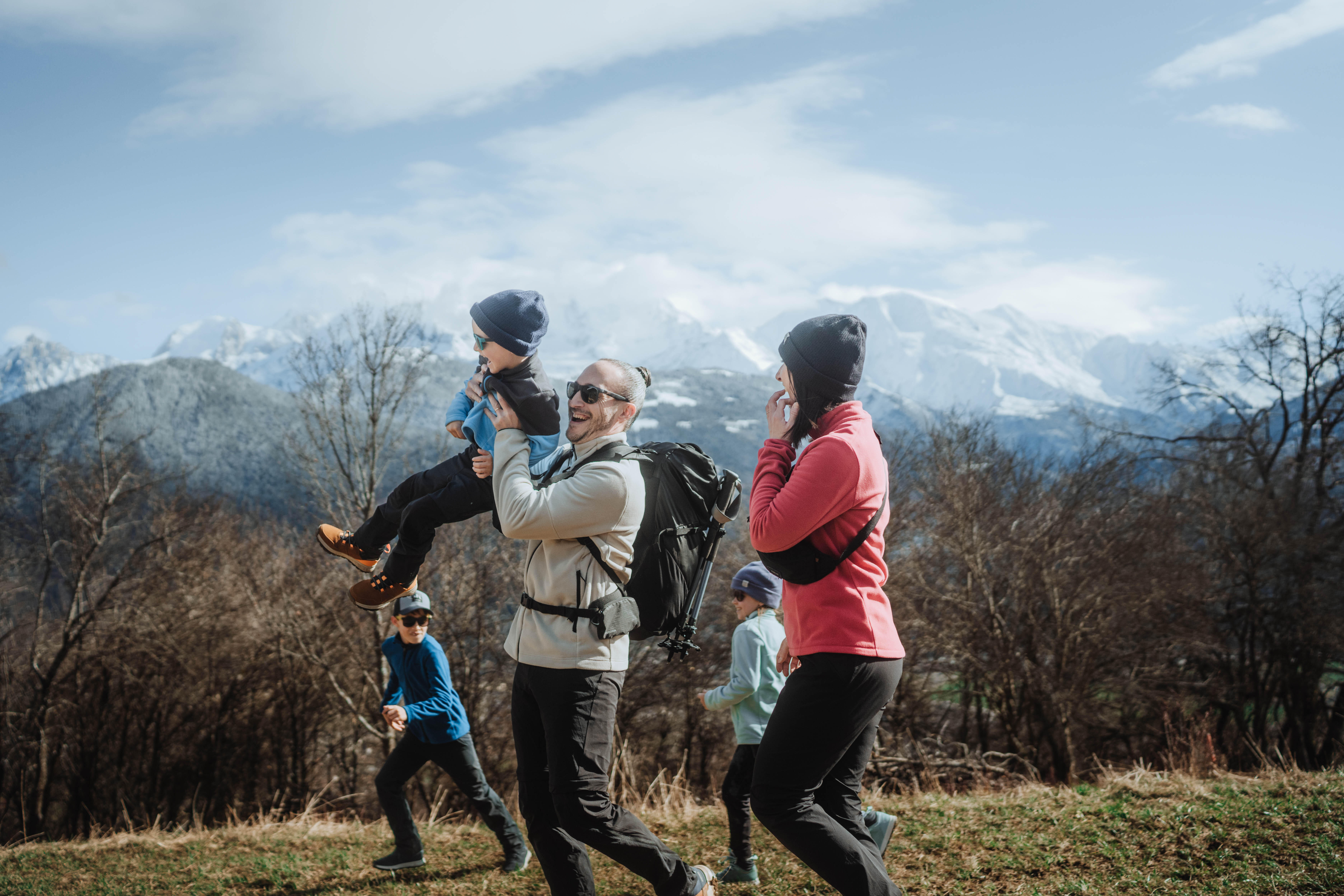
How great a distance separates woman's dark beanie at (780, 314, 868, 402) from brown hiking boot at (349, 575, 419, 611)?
1879 mm

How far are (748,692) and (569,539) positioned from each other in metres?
1.73

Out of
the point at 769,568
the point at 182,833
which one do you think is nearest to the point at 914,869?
the point at 769,568

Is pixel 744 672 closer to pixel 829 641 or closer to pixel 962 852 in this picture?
pixel 962 852

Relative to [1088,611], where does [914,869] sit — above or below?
above

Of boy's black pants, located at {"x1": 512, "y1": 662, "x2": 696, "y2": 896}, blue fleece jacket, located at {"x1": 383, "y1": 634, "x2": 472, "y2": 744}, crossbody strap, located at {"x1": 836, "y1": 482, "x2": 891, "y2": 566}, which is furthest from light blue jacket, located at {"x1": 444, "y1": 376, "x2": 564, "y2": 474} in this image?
blue fleece jacket, located at {"x1": 383, "y1": 634, "x2": 472, "y2": 744}

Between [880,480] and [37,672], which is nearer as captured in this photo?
[880,480]

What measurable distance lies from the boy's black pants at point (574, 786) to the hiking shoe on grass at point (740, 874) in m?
1.23

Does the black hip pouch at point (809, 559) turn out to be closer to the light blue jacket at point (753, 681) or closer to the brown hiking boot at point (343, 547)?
the light blue jacket at point (753, 681)

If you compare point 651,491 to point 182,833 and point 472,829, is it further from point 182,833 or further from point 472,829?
point 182,833

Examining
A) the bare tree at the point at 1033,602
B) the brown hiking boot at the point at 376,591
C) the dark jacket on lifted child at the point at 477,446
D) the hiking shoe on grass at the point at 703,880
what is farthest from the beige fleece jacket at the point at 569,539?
the bare tree at the point at 1033,602

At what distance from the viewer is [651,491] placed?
111 inches

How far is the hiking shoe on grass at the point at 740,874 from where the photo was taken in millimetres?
3867

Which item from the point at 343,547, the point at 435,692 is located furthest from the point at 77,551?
the point at 343,547

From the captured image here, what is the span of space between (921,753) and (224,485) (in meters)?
91.7
